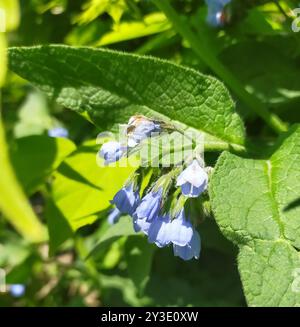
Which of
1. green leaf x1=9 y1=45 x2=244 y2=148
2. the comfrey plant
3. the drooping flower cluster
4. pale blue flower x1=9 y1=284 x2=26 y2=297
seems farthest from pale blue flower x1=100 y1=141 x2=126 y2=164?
pale blue flower x1=9 y1=284 x2=26 y2=297

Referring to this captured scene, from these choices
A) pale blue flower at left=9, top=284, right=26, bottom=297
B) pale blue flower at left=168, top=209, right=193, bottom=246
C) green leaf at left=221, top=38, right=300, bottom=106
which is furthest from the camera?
pale blue flower at left=9, top=284, right=26, bottom=297

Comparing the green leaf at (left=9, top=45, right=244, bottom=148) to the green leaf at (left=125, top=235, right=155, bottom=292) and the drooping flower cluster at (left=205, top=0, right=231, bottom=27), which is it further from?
the green leaf at (left=125, top=235, right=155, bottom=292)

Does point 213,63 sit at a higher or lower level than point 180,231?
higher

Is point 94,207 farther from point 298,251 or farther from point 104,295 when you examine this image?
point 104,295

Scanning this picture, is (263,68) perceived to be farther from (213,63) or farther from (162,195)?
(162,195)

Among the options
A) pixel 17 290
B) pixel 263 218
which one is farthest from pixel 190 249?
pixel 17 290
